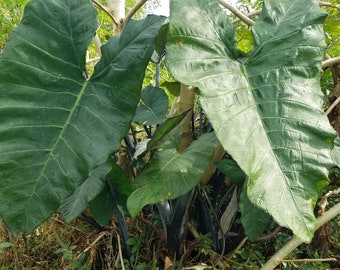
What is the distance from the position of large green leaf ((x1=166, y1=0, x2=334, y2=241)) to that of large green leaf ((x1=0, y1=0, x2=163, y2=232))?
129 mm

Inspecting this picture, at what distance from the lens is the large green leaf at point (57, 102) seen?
823 mm

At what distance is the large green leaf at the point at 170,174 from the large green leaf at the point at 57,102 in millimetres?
130

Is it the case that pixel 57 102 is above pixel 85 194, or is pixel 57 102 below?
above

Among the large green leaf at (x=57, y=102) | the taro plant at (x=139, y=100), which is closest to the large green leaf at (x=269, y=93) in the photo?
the taro plant at (x=139, y=100)

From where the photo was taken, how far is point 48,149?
86 cm

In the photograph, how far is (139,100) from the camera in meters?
0.93

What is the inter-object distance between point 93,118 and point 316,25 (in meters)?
0.59

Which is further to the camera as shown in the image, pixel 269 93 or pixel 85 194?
pixel 85 194

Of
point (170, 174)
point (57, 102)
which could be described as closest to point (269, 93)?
point (170, 174)

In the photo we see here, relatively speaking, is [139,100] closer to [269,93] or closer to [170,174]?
[170,174]

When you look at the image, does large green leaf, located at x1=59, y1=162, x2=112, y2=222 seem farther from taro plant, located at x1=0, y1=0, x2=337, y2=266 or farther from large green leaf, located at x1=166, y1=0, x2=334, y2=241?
large green leaf, located at x1=166, y1=0, x2=334, y2=241

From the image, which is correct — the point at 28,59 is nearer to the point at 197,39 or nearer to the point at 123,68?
the point at 123,68

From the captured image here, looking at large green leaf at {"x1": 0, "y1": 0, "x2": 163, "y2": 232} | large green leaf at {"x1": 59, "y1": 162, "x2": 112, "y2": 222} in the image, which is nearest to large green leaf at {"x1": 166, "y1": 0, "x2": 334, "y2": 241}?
large green leaf at {"x1": 0, "y1": 0, "x2": 163, "y2": 232}

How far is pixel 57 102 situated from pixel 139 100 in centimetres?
20
